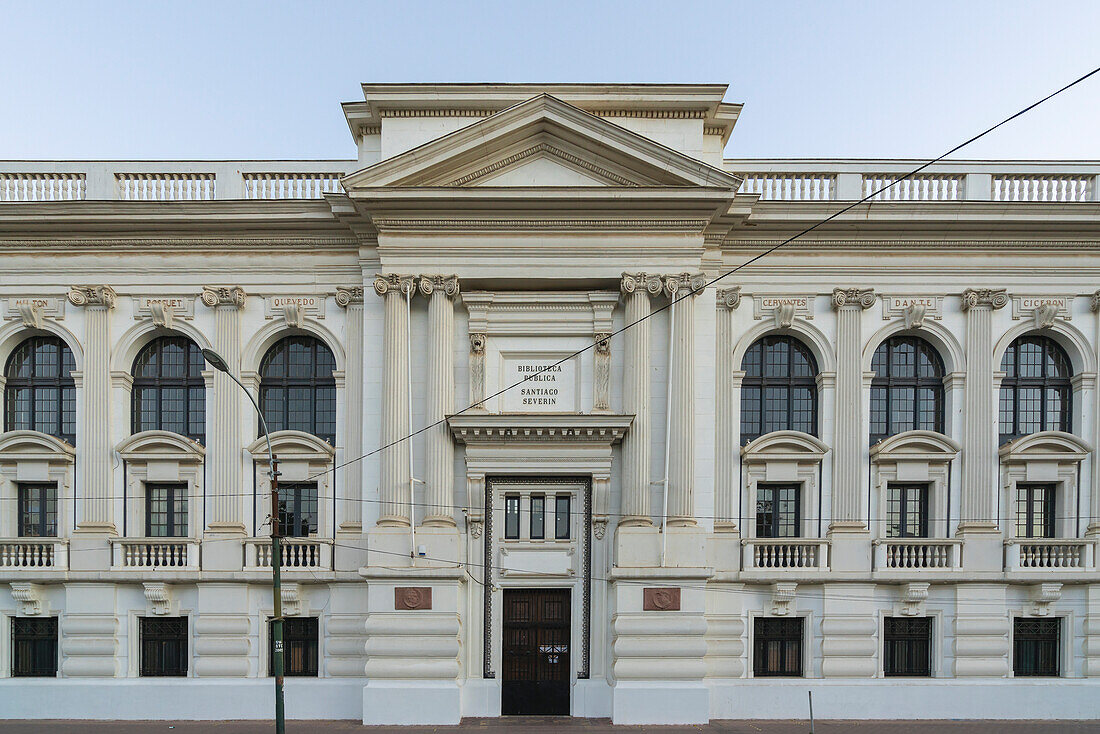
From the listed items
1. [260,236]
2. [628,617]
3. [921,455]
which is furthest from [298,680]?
[921,455]

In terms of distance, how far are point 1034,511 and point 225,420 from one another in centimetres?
2159

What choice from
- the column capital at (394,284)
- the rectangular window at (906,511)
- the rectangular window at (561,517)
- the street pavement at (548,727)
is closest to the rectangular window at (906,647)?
the street pavement at (548,727)

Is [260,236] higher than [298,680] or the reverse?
higher

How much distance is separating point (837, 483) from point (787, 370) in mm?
3260

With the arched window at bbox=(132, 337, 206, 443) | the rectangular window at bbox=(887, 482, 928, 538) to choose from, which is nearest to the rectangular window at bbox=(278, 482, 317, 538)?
the arched window at bbox=(132, 337, 206, 443)

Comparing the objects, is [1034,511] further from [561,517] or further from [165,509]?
[165,509]

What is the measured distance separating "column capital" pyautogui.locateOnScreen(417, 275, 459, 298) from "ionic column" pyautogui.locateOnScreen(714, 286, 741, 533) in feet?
23.0

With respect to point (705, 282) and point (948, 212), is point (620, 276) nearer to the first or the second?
point (705, 282)

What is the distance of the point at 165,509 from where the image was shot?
22.6 metres

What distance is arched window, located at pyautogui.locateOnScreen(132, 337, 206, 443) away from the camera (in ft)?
75.3

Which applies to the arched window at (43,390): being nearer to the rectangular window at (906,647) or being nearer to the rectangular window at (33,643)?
the rectangular window at (33,643)

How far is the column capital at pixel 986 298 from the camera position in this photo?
22484 mm

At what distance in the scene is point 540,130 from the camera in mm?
21375

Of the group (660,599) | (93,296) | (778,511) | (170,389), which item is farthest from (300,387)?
(778,511)
